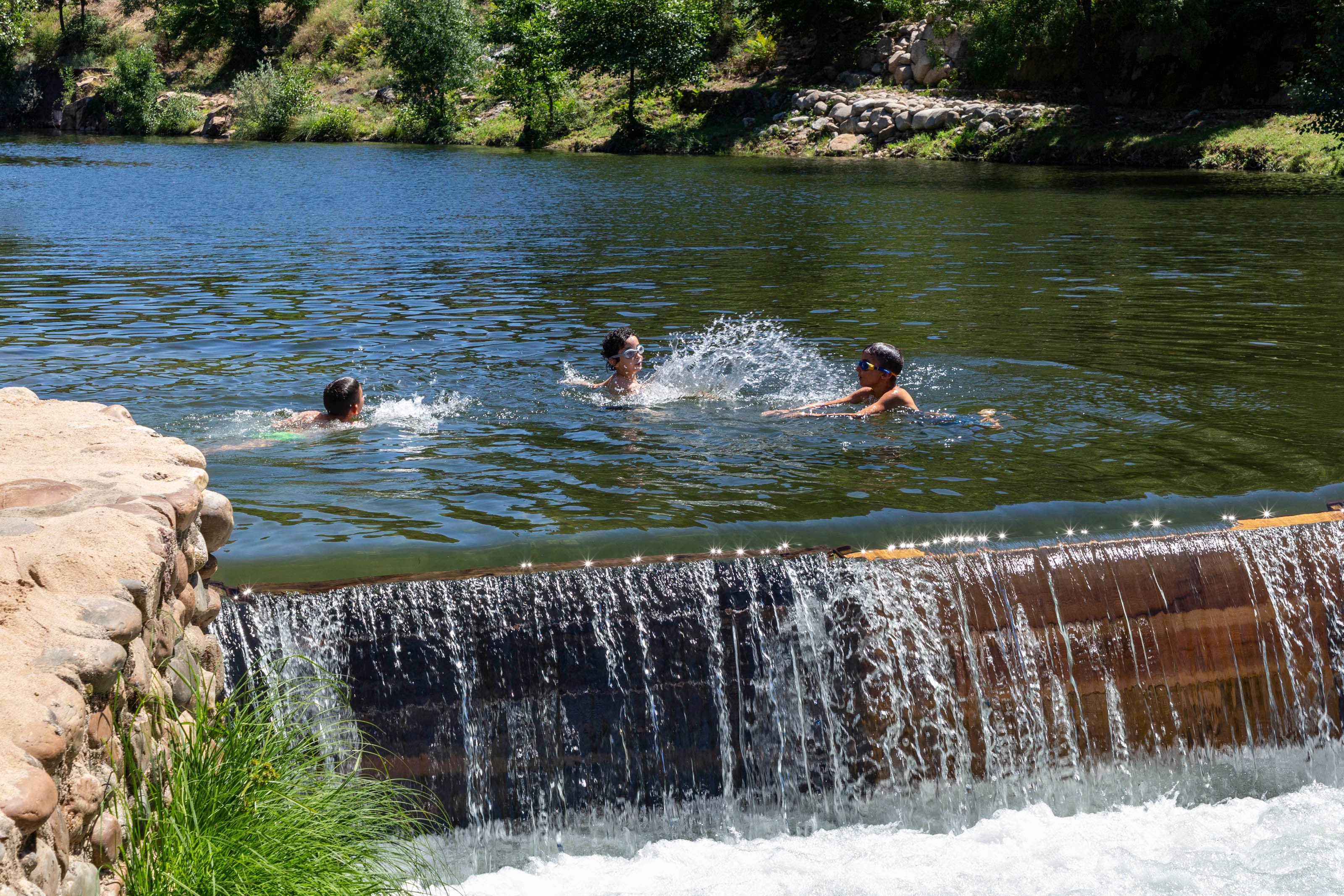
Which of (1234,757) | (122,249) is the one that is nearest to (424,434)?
(1234,757)

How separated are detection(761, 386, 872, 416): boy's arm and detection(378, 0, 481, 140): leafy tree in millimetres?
48219

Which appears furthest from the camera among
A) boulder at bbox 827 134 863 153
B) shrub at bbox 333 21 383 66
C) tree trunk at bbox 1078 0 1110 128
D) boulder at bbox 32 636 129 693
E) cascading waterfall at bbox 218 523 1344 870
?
shrub at bbox 333 21 383 66

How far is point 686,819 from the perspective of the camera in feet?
20.6

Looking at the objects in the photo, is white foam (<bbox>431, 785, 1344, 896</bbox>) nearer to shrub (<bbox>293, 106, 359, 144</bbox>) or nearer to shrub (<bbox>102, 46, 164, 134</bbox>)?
shrub (<bbox>293, 106, 359, 144</bbox>)

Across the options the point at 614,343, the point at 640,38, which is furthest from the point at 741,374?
the point at 640,38

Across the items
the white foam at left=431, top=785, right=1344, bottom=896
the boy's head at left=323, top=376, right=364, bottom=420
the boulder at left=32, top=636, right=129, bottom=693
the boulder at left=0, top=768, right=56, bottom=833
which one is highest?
the boulder at left=32, top=636, right=129, bottom=693

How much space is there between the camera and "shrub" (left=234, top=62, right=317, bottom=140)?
191 feet

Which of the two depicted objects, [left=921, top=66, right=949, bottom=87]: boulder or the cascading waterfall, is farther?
[left=921, top=66, right=949, bottom=87]: boulder

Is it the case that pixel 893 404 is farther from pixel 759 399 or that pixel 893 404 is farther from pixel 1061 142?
pixel 1061 142

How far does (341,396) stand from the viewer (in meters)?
9.57

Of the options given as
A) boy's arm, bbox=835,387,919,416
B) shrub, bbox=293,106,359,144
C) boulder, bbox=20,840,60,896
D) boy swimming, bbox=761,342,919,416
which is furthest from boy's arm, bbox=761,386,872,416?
shrub, bbox=293,106,359,144

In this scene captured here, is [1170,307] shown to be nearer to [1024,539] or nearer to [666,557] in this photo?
[1024,539]

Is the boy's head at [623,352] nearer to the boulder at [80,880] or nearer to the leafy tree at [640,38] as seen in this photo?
the boulder at [80,880]

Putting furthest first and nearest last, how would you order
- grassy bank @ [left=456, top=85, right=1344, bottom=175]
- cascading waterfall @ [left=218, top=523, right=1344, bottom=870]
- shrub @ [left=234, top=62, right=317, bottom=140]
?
shrub @ [left=234, top=62, right=317, bottom=140]
grassy bank @ [left=456, top=85, right=1344, bottom=175]
cascading waterfall @ [left=218, top=523, right=1344, bottom=870]
